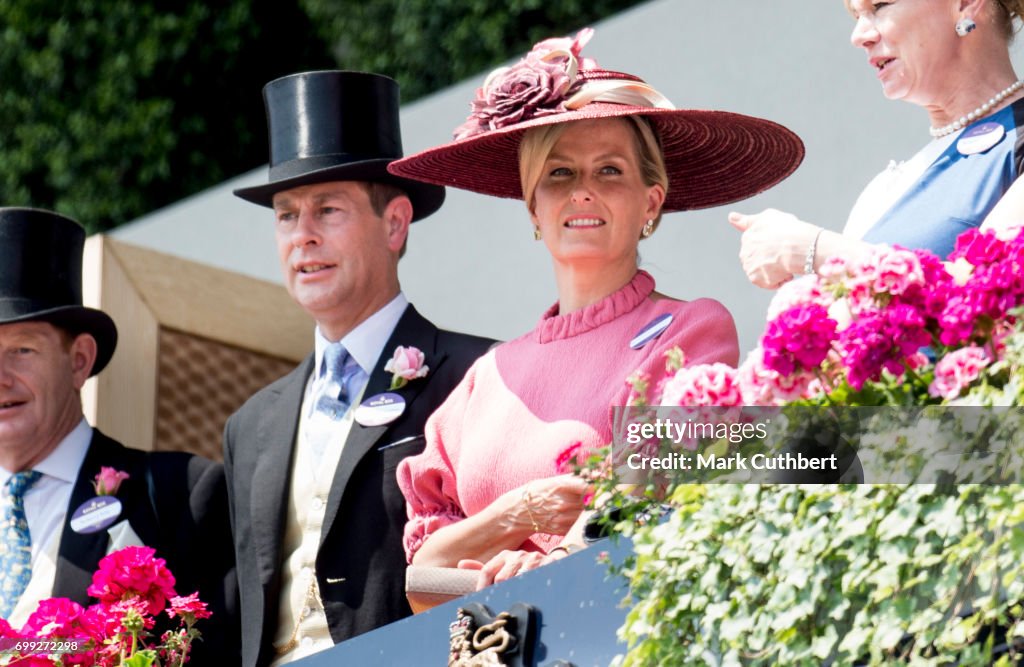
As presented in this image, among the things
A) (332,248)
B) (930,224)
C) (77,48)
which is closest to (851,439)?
(930,224)

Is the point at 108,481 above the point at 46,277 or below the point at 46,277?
below

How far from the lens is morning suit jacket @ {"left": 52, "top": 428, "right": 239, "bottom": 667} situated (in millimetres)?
4062

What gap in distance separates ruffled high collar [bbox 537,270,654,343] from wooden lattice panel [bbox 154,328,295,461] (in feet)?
8.21

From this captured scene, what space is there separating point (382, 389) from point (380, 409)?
78 mm

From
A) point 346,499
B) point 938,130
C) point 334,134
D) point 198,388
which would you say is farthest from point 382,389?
point 198,388

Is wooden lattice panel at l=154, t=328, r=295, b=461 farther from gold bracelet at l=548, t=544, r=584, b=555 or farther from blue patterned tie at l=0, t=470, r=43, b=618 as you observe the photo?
gold bracelet at l=548, t=544, r=584, b=555

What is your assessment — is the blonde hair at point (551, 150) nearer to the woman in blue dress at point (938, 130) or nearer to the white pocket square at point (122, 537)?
the woman in blue dress at point (938, 130)

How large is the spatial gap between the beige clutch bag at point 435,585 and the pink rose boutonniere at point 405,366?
2.56 ft

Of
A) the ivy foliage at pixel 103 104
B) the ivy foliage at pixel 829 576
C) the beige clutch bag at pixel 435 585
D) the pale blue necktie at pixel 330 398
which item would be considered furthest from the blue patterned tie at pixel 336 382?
the ivy foliage at pixel 103 104

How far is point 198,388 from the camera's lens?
5750 mm

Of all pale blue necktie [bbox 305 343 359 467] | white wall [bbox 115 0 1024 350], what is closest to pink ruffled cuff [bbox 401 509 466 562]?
pale blue necktie [bbox 305 343 359 467]

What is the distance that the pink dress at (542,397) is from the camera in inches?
123

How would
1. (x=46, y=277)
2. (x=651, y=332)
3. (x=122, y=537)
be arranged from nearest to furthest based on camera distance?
1. (x=651, y=332)
2. (x=122, y=537)
3. (x=46, y=277)

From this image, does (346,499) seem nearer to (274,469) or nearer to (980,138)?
(274,469)
